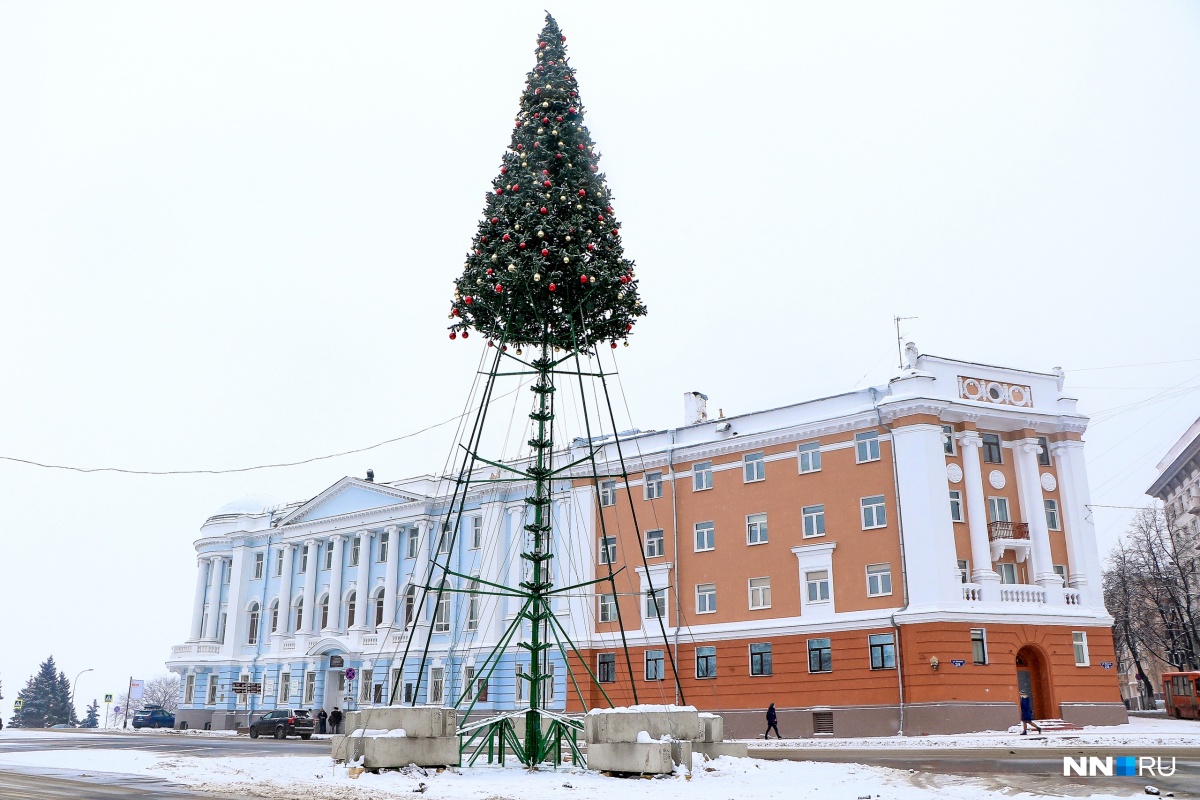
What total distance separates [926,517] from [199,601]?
49502 mm

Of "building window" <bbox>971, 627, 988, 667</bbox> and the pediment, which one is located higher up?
the pediment

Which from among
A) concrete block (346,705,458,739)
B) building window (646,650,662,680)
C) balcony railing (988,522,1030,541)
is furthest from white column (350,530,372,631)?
concrete block (346,705,458,739)

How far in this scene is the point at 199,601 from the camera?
65.7m

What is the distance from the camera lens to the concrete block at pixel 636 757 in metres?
15.0

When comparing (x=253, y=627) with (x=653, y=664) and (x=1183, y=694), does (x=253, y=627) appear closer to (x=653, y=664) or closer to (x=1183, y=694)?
(x=653, y=664)

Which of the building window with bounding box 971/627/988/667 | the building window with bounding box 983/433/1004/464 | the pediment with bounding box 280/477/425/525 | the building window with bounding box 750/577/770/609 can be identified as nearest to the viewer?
the building window with bounding box 971/627/988/667

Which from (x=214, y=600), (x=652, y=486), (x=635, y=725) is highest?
(x=652, y=486)

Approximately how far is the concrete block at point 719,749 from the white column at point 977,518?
2040cm

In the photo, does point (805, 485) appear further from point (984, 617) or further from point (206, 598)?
point (206, 598)

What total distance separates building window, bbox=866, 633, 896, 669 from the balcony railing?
578cm

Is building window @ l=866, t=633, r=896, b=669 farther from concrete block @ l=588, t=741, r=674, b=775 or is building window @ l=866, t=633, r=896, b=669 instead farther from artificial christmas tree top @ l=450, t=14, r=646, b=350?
concrete block @ l=588, t=741, r=674, b=775

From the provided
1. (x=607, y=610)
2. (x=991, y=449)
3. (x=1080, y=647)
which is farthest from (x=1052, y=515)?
(x=607, y=610)

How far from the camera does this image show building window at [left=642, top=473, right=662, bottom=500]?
148 feet

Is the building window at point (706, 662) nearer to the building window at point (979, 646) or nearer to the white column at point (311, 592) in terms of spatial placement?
the building window at point (979, 646)
